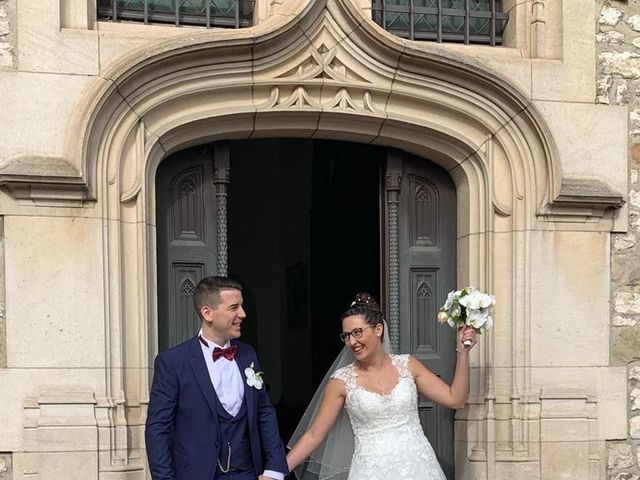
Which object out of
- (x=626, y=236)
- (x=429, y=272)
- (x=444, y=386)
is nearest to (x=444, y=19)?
(x=429, y=272)

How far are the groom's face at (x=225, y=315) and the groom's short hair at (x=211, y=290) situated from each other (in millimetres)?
18

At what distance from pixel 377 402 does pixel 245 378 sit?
775mm

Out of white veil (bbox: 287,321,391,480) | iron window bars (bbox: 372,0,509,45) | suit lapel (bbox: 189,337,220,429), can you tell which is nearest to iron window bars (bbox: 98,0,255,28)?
iron window bars (bbox: 372,0,509,45)

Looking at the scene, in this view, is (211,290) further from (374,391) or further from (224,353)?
(374,391)

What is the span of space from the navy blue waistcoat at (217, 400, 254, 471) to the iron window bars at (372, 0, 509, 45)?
2.63m

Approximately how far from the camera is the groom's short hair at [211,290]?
13.5ft

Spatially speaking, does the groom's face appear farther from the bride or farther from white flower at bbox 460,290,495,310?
white flower at bbox 460,290,495,310

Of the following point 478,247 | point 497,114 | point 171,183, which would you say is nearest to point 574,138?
point 497,114

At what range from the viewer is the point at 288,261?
1067cm

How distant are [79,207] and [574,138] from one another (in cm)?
289

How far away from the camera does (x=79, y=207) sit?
4.75 meters

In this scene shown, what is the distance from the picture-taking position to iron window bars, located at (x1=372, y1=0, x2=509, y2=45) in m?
5.58

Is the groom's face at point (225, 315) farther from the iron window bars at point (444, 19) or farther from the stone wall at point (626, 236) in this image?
the stone wall at point (626, 236)

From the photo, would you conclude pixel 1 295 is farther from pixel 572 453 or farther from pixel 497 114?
pixel 572 453
